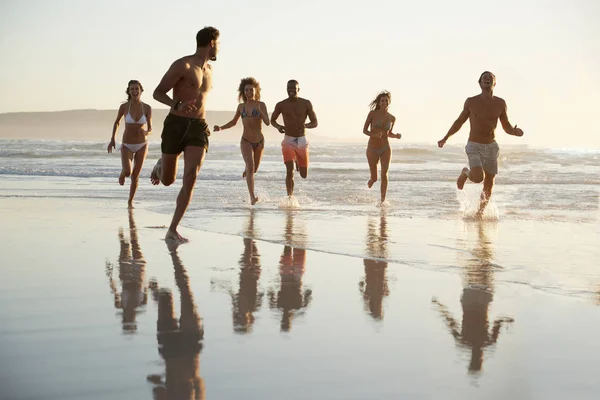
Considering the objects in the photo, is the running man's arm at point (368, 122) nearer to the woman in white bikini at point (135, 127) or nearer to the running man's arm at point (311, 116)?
the running man's arm at point (311, 116)

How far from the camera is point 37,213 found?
34.4 feet

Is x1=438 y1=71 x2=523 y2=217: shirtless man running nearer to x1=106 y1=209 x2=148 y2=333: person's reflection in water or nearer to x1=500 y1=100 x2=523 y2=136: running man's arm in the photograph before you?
x1=500 y1=100 x2=523 y2=136: running man's arm

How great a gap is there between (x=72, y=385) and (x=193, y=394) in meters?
0.47

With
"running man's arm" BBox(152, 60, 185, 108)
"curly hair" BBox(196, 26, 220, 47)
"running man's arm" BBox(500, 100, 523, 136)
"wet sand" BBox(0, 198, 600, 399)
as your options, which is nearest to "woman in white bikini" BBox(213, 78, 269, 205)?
"running man's arm" BBox(500, 100, 523, 136)

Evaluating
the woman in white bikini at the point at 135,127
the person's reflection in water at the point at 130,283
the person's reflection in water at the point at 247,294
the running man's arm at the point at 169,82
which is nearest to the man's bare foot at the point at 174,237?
the person's reflection in water at the point at 130,283

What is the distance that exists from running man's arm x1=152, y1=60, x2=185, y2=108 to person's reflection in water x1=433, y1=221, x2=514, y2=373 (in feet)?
9.69

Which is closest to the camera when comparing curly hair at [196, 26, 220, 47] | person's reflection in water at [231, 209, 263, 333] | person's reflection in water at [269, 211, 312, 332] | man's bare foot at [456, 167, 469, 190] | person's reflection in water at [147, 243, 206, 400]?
person's reflection in water at [147, 243, 206, 400]

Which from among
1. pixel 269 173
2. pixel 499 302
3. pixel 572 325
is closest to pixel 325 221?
pixel 499 302

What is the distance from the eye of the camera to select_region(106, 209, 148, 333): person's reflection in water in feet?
14.7

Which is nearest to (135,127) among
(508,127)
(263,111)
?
(263,111)

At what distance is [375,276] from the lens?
237 inches

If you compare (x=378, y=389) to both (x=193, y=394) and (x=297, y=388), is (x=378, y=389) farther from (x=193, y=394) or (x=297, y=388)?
(x=193, y=394)

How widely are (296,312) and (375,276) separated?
1.45 meters

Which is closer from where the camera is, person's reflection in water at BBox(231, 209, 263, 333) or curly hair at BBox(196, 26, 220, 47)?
person's reflection in water at BBox(231, 209, 263, 333)
